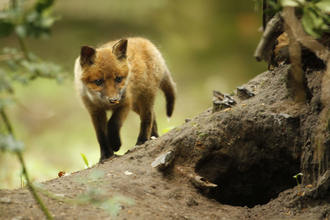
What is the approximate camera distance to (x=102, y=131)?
3773 mm

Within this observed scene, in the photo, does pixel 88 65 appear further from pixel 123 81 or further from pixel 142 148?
pixel 142 148

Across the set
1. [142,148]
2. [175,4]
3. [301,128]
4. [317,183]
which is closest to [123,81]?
[142,148]

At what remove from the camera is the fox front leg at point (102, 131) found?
3.70m

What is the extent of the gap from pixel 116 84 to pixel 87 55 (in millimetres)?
434

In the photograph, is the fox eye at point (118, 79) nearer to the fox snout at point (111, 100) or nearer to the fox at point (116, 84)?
the fox at point (116, 84)

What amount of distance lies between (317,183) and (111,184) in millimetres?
1488

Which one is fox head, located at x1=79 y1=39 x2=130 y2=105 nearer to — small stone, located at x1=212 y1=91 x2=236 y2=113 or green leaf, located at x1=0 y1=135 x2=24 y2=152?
small stone, located at x1=212 y1=91 x2=236 y2=113

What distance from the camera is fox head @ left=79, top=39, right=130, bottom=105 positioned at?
11.2ft

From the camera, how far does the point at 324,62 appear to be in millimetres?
2258

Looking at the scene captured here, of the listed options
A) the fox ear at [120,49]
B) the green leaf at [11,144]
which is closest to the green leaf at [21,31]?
the green leaf at [11,144]

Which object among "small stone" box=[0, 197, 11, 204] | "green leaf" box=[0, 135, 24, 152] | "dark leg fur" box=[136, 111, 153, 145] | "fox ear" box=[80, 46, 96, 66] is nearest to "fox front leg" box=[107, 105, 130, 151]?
"dark leg fur" box=[136, 111, 153, 145]

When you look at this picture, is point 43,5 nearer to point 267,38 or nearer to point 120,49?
point 267,38

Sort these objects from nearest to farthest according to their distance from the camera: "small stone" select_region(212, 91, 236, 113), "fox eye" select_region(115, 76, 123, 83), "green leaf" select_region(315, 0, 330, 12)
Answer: "green leaf" select_region(315, 0, 330, 12)
"small stone" select_region(212, 91, 236, 113)
"fox eye" select_region(115, 76, 123, 83)

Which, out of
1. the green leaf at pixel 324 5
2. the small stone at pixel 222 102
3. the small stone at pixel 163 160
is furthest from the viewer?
the small stone at pixel 222 102
